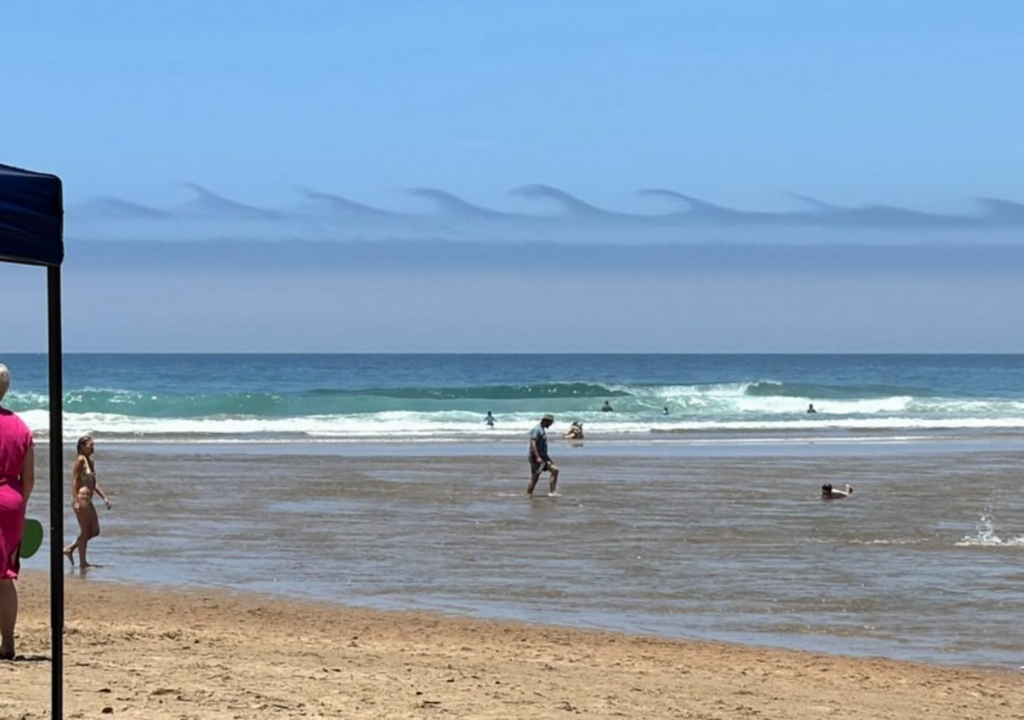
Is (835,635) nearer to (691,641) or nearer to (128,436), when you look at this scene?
(691,641)

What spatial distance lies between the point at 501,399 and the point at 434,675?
67227mm

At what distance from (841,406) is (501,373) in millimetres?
44301

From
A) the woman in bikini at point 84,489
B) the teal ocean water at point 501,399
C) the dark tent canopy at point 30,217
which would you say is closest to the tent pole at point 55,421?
the dark tent canopy at point 30,217

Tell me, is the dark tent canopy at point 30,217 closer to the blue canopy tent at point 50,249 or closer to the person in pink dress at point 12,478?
the blue canopy tent at point 50,249

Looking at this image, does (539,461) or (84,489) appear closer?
(84,489)

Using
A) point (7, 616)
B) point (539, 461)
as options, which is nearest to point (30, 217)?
point (7, 616)

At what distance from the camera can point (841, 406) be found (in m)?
70.3

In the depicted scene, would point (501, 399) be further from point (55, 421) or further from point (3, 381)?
point (55, 421)

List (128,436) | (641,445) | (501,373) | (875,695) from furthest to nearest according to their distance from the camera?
(501,373) < (128,436) < (641,445) < (875,695)

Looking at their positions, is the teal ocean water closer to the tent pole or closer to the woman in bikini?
the woman in bikini

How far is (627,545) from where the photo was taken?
54.4 feet

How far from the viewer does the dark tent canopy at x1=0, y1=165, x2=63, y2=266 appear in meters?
5.68

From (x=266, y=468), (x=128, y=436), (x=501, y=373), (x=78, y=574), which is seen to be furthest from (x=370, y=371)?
(x=78, y=574)

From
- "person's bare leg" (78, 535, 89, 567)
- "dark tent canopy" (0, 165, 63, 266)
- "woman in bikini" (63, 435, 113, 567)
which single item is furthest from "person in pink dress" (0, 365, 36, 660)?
"person's bare leg" (78, 535, 89, 567)
